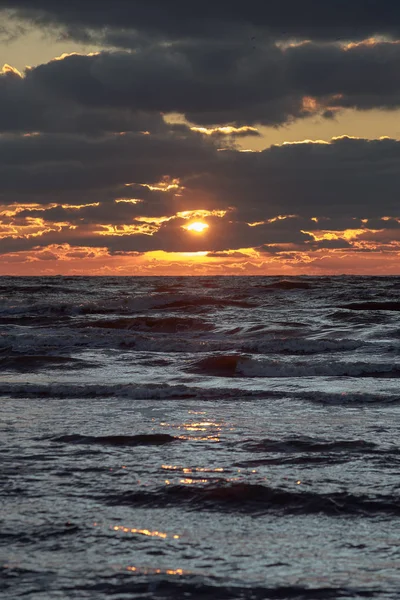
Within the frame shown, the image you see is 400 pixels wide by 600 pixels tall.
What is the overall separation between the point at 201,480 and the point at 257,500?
0.68 metres

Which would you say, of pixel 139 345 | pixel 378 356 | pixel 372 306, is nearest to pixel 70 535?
pixel 378 356

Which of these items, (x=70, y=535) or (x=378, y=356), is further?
(x=378, y=356)

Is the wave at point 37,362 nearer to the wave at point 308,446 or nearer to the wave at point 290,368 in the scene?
the wave at point 290,368

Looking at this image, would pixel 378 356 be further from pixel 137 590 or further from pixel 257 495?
pixel 137 590

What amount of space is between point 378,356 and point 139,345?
6513 millimetres

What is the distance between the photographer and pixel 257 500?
592 cm

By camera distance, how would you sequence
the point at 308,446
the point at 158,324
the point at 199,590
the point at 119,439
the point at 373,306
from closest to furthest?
1. the point at 199,590
2. the point at 308,446
3. the point at 119,439
4. the point at 158,324
5. the point at 373,306

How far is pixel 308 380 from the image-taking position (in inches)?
525

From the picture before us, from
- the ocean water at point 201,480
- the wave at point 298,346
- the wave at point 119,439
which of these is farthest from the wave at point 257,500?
the wave at point 298,346

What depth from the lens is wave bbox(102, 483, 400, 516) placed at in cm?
566

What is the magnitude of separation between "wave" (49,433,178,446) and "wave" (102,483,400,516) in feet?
5.75

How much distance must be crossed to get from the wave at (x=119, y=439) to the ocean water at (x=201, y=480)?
0.11ft

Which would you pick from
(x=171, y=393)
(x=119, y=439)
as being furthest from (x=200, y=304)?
(x=119, y=439)

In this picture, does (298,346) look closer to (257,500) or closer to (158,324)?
(158,324)
